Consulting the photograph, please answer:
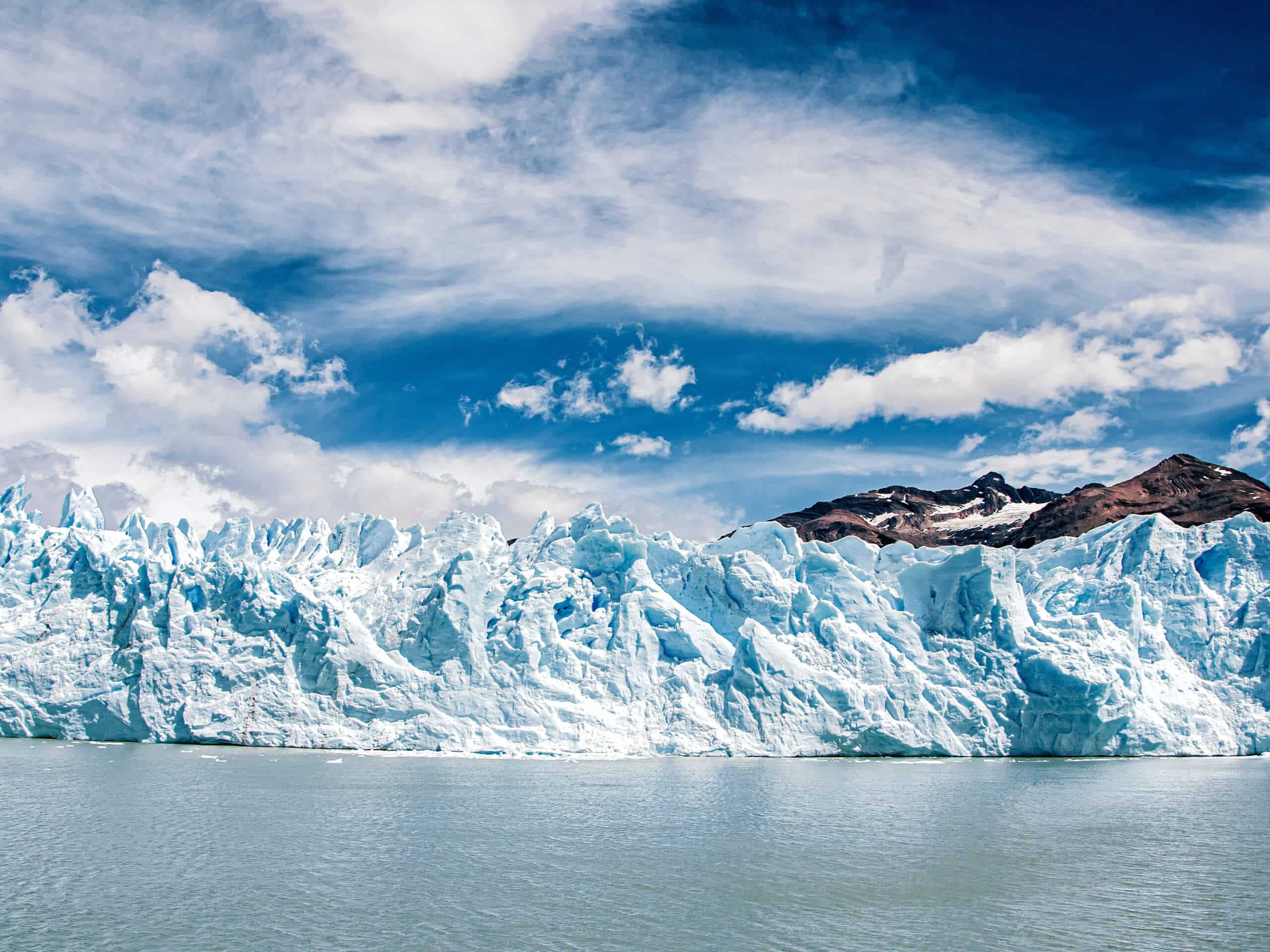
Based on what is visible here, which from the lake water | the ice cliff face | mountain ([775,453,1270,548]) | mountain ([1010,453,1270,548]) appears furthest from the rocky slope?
the lake water

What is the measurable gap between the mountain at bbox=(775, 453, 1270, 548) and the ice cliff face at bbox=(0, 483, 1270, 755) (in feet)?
66.5

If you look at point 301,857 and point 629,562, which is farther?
point 629,562

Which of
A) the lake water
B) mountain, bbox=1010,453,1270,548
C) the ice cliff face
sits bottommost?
the lake water

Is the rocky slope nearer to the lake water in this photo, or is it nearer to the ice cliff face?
the ice cliff face

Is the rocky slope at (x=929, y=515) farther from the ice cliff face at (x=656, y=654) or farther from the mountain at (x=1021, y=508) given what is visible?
the ice cliff face at (x=656, y=654)

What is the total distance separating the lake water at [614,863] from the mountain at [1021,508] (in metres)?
43.2

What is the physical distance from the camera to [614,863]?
1817 centimetres

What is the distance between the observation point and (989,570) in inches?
1603

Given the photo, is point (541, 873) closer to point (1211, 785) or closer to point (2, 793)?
point (2, 793)

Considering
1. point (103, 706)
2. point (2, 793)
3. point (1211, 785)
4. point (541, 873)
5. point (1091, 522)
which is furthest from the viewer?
point (1091, 522)

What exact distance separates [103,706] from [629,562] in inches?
790

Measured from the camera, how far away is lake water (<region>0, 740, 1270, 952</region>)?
13562mm

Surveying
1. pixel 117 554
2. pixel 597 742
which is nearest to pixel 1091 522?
pixel 597 742

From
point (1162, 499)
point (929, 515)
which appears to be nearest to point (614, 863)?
point (1162, 499)
